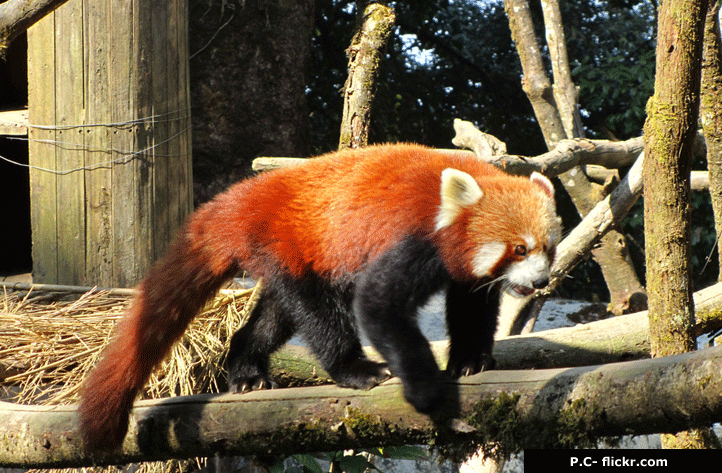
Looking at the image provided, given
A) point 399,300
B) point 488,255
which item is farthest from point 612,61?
point 399,300

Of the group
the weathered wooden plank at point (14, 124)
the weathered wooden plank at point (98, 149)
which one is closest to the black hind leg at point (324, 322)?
the weathered wooden plank at point (98, 149)

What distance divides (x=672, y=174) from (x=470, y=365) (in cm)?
91

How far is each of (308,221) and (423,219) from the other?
1.40ft

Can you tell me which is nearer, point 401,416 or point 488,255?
point 401,416

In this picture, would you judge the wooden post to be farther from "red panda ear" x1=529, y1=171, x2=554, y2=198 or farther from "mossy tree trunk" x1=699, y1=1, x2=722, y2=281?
"mossy tree trunk" x1=699, y1=1, x2=722, y2=281

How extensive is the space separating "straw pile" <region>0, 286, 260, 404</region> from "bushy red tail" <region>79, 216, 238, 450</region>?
0.58 metres

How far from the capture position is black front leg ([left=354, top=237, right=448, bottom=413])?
2.19 metres

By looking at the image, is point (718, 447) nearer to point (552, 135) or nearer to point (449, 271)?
point (449, 271)

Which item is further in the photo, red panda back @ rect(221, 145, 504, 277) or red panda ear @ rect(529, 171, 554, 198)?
red panda ear @ rect(529, 171, 554, 198)

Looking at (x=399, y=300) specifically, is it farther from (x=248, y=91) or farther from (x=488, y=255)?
(x=248, y=91)

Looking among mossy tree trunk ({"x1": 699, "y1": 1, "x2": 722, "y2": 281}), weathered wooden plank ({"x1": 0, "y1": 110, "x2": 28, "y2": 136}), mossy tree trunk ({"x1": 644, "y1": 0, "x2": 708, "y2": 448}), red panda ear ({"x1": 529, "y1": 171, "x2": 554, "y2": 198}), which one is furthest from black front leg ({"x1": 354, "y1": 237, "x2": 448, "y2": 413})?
weathered wooden plank ({"x1": 0, "y1": 110, "x2": 28, "y2": 136})

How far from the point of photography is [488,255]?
2.32 m

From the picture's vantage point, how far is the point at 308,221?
8.02 ft

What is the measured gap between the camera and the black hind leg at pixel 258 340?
2777 mm
